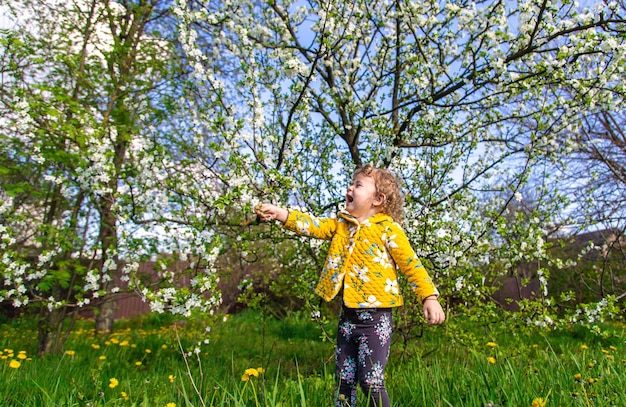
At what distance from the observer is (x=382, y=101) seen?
12.3 feet

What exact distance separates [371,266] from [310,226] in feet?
1.44

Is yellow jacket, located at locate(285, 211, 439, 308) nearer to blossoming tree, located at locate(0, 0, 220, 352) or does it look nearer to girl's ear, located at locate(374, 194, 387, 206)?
girl's ear, located at locate(374, 194, 387, 206)

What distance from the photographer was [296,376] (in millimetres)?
3500

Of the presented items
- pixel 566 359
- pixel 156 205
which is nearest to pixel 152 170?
pixel 156 205

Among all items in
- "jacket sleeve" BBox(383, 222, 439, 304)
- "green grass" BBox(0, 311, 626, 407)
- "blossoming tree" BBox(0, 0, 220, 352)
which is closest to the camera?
"green grass" BBox(0, 311, 626, 407)

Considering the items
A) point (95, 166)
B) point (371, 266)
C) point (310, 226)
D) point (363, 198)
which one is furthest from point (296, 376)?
point (95, 166)

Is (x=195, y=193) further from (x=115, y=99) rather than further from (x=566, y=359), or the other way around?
(x=566, y=359)

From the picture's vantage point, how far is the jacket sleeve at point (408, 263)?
7.10 feet

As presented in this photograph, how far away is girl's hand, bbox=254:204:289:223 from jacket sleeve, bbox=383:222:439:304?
56 cm

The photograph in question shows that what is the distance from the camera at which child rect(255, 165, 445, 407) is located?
2.11 metres

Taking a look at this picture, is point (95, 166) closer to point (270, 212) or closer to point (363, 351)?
point (270, 212)

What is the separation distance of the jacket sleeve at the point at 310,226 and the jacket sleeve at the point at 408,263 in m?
0.36

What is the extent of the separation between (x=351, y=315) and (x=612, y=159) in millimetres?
7045

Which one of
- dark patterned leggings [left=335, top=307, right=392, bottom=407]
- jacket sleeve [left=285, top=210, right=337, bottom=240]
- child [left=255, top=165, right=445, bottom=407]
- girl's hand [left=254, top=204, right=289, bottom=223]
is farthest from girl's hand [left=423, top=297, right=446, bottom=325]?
girl's hand [left=254, top=204, right=289, bottom=223]
